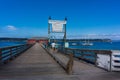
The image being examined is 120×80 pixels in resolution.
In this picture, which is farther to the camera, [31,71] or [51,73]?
[31,71]

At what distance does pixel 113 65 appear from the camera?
30.3ft

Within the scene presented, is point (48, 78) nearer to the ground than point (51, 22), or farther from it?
nearer to the ground

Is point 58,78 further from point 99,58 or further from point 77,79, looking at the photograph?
point 99,58

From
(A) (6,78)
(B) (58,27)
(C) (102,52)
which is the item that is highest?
(B) (58,27)

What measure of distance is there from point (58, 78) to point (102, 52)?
3.33m

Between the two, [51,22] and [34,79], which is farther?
[51,22]

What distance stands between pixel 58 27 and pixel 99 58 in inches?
650

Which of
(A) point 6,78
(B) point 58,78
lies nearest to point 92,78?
(B) point 58,78

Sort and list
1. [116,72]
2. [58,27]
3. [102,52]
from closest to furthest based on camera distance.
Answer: [116,72], [102,52], [58,27]

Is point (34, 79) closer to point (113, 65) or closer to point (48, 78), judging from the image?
point (48, 78)

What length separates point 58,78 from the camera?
7.79 meters

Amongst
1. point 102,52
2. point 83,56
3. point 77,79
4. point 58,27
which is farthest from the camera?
point 58,27

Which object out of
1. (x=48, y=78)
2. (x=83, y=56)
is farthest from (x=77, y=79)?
(x=83, y=56)

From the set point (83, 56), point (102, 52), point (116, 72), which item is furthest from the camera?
point (83, 56)
